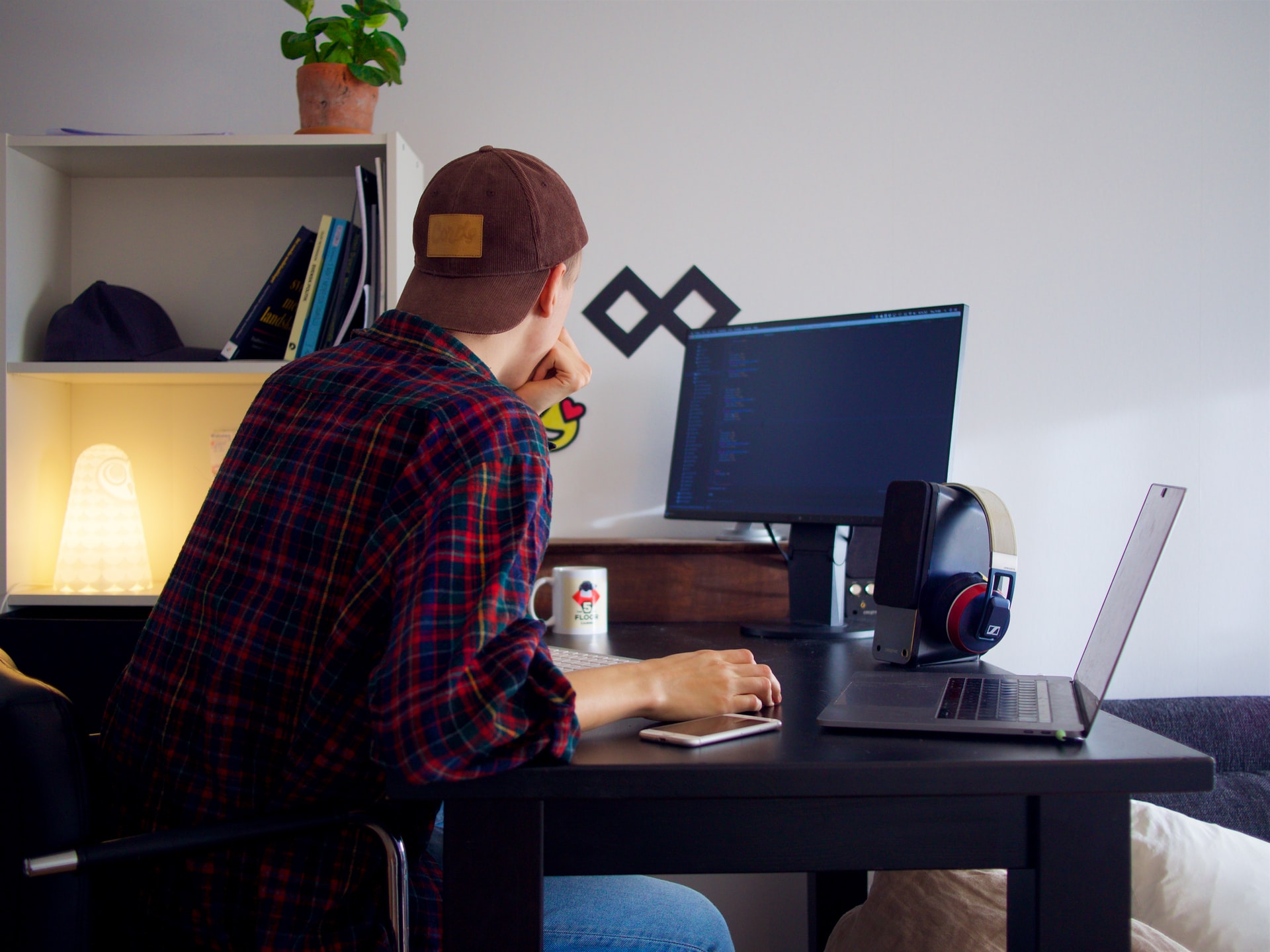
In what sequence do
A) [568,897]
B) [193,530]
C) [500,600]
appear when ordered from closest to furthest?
[500,600]
[193,530]
[568,897]

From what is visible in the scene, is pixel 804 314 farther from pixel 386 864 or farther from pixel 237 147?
pixel 386 864

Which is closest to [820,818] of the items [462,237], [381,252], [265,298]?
[462,237]

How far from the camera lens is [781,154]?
219cm

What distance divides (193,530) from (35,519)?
1217mm

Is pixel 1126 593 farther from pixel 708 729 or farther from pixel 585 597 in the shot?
pixel 585 597

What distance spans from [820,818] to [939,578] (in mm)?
616

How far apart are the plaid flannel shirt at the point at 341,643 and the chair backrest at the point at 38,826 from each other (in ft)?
0.26

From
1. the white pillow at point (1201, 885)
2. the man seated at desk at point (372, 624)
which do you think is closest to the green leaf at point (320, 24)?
the man seated at desk at point (372, 624)

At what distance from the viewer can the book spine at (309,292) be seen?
192 centimetres

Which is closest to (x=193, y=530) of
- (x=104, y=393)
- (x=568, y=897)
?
(x=568, y=897)

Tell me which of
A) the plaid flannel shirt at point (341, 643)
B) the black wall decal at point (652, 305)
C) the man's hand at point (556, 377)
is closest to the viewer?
the plaid flannel shirt at point (341, 643)

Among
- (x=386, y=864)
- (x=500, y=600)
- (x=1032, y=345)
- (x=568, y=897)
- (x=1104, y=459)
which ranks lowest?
(x=568, y=897)

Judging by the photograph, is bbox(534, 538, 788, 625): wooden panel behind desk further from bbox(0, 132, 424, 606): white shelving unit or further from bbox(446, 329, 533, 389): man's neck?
bbox(446, 329, 533, 389): man's neck

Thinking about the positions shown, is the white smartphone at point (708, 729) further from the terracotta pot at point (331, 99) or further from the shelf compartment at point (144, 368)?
the terracotta pot at point (331, 99)
